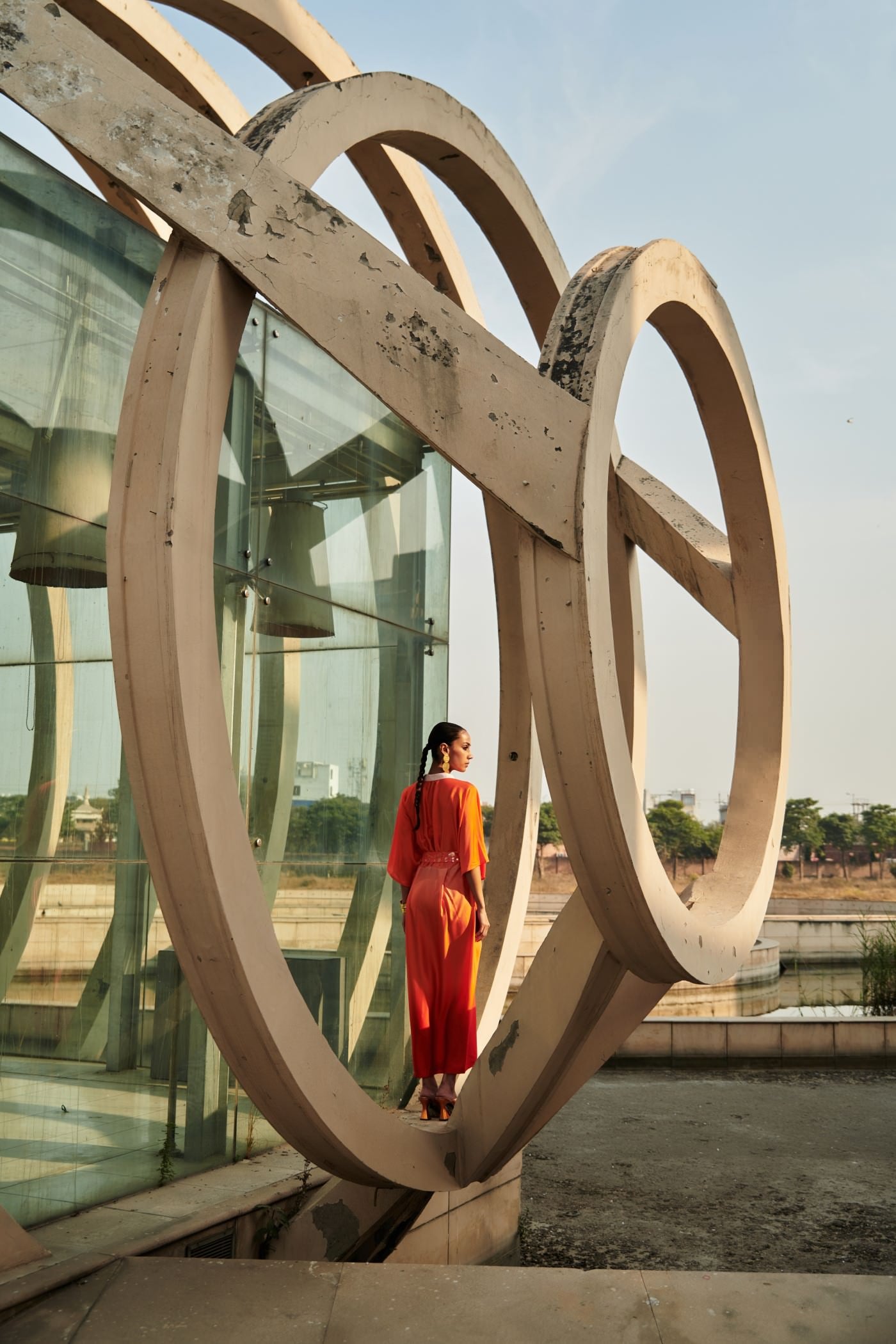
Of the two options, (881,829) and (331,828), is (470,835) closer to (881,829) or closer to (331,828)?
(331,828)

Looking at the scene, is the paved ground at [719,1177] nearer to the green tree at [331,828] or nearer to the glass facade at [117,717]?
the glass facade at [117,717]

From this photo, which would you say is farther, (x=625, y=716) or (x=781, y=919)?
(x=781, y=919)

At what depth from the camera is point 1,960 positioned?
4680mm

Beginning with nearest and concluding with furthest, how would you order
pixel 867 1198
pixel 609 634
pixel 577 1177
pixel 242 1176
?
pixel 609 634
pixel 242 1176
pixel 867 1198
pixel 577 1177

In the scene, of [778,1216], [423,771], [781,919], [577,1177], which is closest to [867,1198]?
[778,1216]

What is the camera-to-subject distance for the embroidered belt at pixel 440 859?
575cm

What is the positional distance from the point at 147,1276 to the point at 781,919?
24846 mm

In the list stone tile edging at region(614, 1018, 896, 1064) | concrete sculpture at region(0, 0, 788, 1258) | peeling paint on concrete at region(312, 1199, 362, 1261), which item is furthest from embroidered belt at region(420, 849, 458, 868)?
stone tile edging at region(614, 1018, 896, 1064)

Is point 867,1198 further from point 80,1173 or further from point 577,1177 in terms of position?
point 80,1173

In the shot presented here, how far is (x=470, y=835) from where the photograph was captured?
225 inches

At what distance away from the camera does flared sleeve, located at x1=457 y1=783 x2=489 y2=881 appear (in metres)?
5.68

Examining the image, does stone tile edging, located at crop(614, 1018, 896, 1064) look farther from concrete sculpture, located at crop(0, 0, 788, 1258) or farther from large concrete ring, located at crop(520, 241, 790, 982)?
concrete sculpture, located at crop(0, 0, 788, 1258)

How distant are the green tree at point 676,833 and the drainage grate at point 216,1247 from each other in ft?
254

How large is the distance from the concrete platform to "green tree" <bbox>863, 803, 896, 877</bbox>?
91.2 meters
